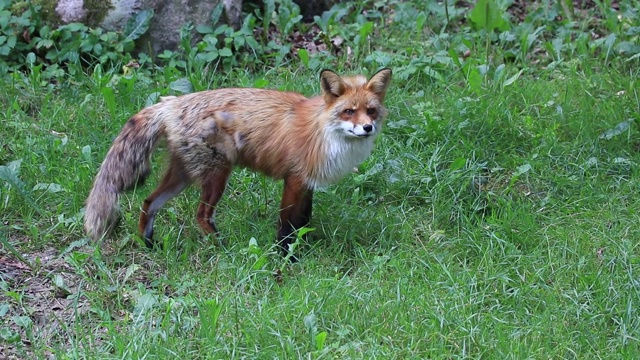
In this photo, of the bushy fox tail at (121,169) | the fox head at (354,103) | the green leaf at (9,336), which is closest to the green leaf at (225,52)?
the bushy fox tail at (121,169)

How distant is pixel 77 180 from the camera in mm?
6129

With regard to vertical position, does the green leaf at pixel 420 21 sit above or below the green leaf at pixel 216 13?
below

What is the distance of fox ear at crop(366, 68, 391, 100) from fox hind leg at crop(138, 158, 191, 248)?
1368mm

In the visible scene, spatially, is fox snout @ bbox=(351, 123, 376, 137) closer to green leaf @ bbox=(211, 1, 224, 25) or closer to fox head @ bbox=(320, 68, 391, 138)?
fox head @ bbox=(320, 68, 391, 138)

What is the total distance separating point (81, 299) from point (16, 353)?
592 millimetres

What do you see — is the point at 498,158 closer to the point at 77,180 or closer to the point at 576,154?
the point at 576,154

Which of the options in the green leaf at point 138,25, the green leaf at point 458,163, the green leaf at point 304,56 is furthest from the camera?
the green leaf at point 304,56

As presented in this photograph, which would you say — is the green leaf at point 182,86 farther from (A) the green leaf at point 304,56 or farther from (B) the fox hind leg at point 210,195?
(B) the fox hind leg at point 210,195

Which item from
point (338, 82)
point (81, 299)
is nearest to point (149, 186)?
point (81, 299)

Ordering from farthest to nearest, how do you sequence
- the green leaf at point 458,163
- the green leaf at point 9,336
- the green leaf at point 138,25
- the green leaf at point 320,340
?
the green leaf at point 138,25 < the green leaf at point 458,163 < the green leaf at point 9,336 < the green leaf at point 320,340

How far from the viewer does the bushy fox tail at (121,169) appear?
5461 millimetres

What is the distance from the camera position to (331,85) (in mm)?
5480

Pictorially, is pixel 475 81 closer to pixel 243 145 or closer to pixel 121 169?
pixel 243 145

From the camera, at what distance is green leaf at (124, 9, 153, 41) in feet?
25.5
